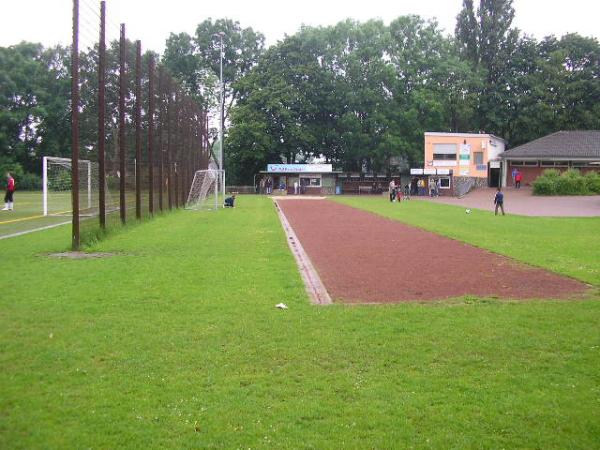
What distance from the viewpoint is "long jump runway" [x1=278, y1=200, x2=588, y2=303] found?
30.3 feet

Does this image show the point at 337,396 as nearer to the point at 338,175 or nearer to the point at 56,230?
the point at 56,230

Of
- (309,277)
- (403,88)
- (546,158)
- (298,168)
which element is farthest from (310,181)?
(309,277)

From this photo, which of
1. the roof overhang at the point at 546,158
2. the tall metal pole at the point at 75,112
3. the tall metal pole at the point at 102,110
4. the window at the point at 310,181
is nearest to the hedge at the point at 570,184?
the roof overhang at the point at 546,158

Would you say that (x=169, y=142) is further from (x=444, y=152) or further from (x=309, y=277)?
(x=444, y=152)

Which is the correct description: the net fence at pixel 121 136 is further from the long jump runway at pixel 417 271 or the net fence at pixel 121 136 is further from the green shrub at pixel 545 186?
the green shrub at pixel 545 186

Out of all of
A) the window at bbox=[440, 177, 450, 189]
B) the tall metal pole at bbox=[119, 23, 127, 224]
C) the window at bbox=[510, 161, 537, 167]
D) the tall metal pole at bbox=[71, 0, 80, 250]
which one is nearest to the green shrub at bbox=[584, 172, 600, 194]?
the window at bbox=[510, 161, 537, 167]

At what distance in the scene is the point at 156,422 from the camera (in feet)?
14.2

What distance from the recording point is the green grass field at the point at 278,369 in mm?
4199

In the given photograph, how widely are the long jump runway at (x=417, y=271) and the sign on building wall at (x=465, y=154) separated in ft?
136

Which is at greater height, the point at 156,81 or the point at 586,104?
the point at 586,104

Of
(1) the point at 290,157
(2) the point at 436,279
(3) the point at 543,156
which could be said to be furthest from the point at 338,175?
(2) the point at 436,279

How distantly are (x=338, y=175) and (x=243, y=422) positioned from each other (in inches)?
2408

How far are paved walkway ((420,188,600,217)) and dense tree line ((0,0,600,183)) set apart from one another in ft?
50.9

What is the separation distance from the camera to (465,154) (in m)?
57.8
